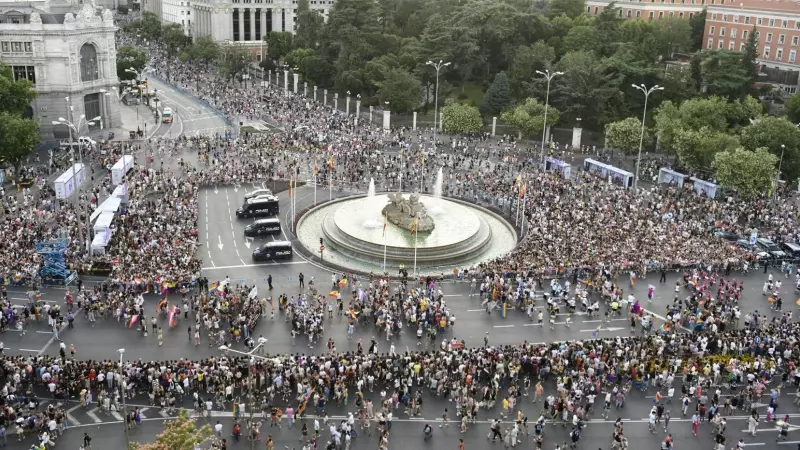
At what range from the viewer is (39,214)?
175 feet

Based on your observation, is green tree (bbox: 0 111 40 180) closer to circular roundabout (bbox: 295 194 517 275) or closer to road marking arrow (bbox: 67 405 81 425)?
circular roundabout (bbox: 295 194 517 275)

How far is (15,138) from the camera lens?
62094 millimetres

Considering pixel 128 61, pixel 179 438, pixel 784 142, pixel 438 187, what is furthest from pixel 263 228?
pixel 128 61

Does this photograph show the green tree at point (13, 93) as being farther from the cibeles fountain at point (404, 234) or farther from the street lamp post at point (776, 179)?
the street lamp post at point (776, 179)

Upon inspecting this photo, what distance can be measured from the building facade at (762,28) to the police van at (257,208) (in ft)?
218

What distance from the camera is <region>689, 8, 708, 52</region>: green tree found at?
362 ft

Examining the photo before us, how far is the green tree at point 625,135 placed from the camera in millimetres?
74438

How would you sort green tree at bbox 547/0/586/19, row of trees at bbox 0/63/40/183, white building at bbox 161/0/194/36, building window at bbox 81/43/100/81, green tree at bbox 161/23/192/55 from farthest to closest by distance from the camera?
white building at bbox 161/0/194/36, green tree at bbox 161/23/192/55, green tree at bbox 547/0/586/19, building window at bbox 81/43/100/81, row of trees at bbox 0/63/40/183

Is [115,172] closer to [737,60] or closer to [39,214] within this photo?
[39,214]

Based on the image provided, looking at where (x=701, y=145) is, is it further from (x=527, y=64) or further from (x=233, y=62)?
(x=233, y=62)

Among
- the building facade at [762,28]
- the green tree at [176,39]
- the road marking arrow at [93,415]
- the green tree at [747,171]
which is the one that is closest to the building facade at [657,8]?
the building facade at [762,28]

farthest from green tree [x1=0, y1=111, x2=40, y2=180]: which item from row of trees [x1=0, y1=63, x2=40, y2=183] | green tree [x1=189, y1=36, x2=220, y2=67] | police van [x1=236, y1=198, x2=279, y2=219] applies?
green tree [x1=189, y1=36, x2=220, y2=67]

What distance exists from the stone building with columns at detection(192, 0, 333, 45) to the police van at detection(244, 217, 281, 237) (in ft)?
320

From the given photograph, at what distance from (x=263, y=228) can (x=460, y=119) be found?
3577 centimetres
